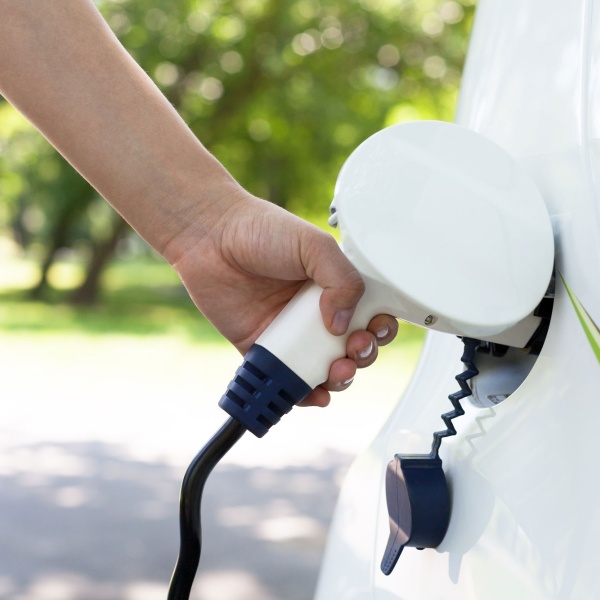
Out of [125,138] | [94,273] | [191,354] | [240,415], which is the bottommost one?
[240,415]

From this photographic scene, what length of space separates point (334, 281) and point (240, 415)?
0.16m

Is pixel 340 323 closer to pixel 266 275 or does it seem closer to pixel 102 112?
pixel 266 275

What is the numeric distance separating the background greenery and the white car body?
1088 cm

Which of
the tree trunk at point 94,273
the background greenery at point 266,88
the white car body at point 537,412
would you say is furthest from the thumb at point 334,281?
the tree trunk at point 94,273

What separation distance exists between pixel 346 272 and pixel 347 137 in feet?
39.4

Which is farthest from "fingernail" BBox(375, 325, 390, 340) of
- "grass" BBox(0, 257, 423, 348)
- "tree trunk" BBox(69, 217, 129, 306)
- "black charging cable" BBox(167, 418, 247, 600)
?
"tree trunk" BBox(69, 217, 129, 306)

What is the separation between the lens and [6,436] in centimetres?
514

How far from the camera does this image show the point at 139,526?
12.3ft

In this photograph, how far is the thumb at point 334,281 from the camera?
751 millimetres

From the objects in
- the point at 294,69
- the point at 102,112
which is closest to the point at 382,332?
the point at 102,112

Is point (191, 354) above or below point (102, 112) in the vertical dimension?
above

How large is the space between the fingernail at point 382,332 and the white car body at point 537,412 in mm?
63

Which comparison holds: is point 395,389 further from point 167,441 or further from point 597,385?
point 597,385

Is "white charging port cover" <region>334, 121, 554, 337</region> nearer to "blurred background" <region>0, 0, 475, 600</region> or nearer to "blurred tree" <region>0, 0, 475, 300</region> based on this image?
"blurred background" <region>0, 0, 475, 600</region>
